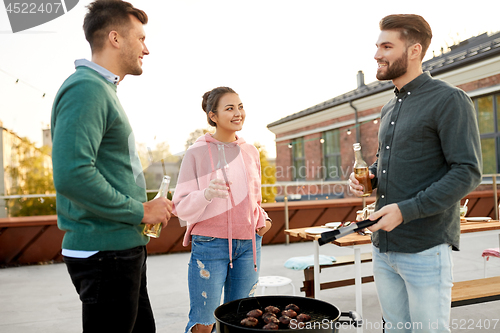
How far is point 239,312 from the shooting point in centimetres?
155

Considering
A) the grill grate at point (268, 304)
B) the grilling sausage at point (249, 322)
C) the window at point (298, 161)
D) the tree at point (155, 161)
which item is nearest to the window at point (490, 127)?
the window at point (298, 161)

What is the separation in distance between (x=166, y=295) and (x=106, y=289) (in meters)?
3.10

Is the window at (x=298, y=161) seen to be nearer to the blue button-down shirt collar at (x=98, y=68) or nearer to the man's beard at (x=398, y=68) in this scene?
the man's beard at (x=398, y=68)

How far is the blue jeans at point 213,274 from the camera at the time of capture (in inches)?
74.2

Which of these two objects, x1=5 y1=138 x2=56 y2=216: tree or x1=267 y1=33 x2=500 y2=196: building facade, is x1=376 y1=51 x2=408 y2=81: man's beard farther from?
x1=267 y1=33 x2=500 y2=196: building facade

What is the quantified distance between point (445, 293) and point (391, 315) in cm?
28

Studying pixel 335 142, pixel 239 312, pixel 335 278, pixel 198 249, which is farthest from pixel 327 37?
pixel 335 142

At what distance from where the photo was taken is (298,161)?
16.6m

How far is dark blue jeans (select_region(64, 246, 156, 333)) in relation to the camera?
3.92 feet

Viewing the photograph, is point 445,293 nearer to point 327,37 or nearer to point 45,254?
point 327,37

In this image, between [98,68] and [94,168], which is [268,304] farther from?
[98,68]

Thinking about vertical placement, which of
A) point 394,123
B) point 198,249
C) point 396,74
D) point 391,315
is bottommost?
point 391,315

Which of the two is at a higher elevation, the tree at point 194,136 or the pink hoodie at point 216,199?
the tree at point 194,136

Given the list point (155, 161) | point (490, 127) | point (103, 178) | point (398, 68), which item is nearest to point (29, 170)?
point (155, 161)
